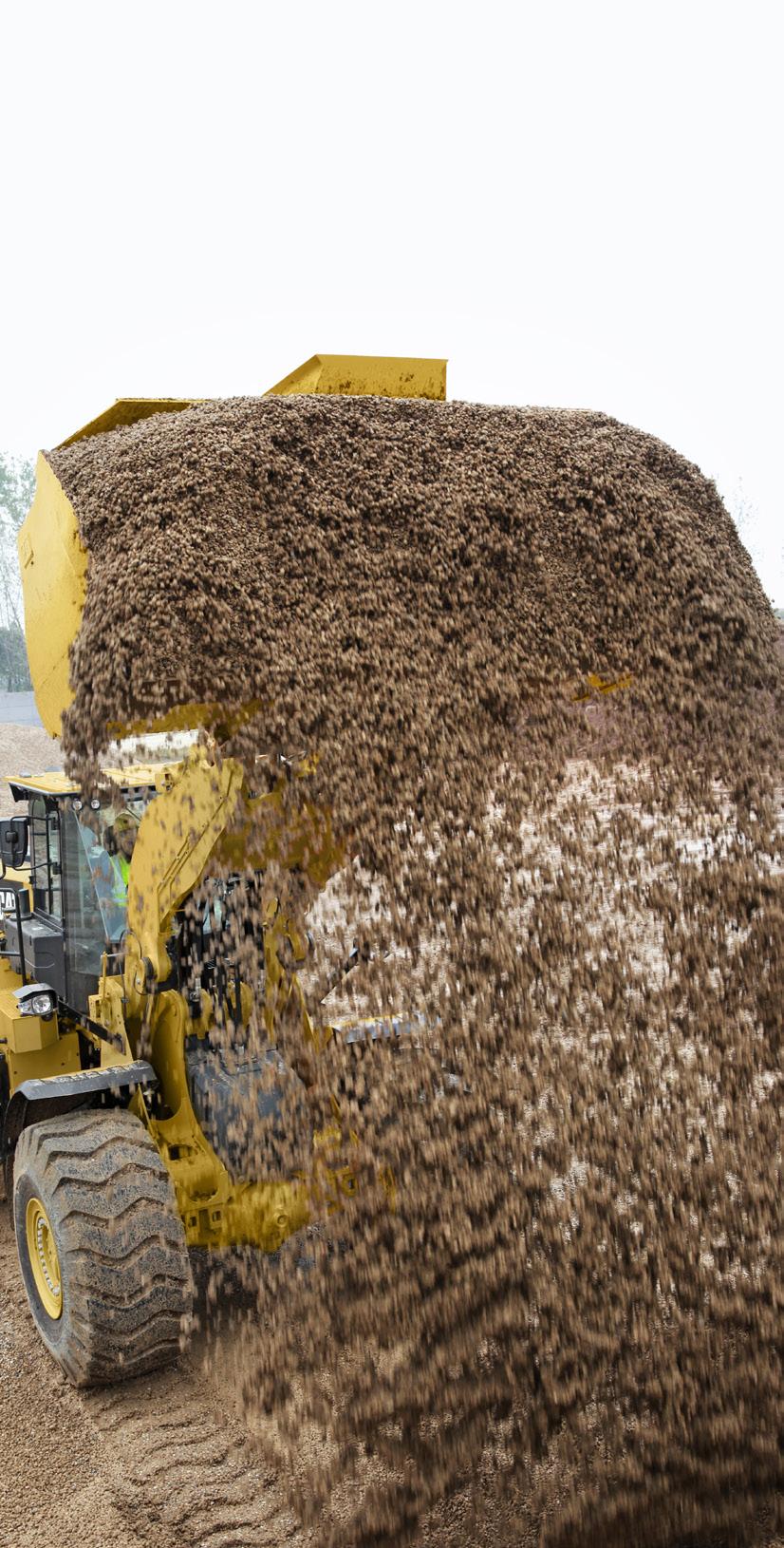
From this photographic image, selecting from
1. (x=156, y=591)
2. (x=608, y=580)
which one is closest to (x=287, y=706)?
(x=156, y=591)

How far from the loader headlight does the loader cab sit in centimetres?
13

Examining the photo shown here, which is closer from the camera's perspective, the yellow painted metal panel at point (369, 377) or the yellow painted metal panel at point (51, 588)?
the yellow painted metal panel at point (51, 588)

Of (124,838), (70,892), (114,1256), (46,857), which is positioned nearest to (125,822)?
(124,838)

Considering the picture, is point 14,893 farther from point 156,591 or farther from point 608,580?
point 608,580

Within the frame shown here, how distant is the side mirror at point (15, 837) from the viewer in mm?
4816

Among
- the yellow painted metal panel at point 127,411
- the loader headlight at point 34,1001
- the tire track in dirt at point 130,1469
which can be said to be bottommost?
the tire track in dirt at point 130,1469

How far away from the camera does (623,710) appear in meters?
3.54

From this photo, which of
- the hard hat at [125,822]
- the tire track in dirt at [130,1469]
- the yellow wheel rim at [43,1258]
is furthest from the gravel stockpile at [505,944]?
the yellow wheel rim at [43,1258]

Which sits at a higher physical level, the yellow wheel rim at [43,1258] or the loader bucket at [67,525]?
the loader bucket at [67,525]

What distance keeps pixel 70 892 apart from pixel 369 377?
2456 mm

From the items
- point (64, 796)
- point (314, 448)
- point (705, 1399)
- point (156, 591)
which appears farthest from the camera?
point (64, 796)

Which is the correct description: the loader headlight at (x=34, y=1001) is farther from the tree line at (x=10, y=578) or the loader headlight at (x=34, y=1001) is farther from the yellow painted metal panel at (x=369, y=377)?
the tree line at (x=10, y=578)

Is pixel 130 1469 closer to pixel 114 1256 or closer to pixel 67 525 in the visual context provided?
pixel 114 1256

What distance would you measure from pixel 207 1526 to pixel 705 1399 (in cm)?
150
